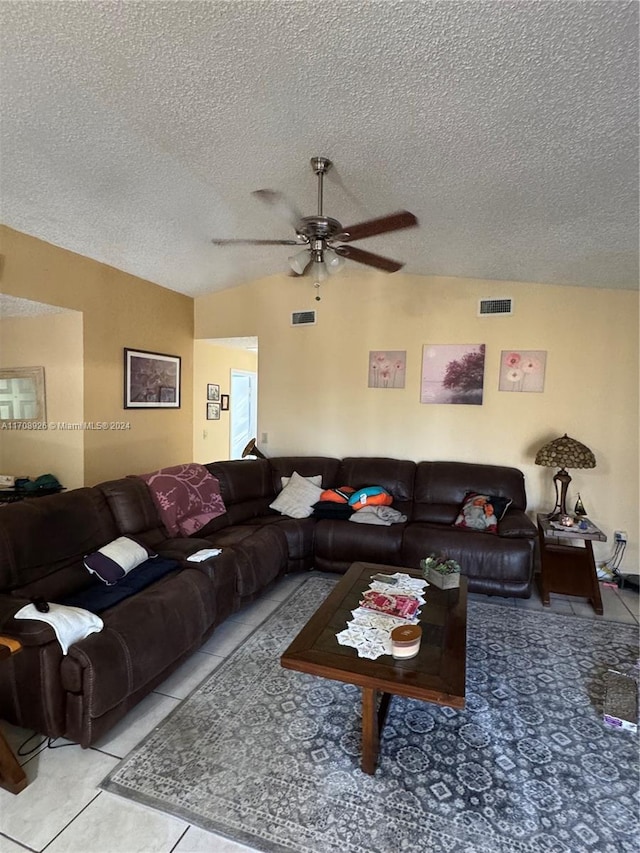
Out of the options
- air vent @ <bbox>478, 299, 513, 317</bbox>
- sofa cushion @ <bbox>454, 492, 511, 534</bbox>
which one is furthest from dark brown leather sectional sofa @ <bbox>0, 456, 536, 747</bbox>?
air vent @ <bbox>478, 299, 513, 317</bbox>

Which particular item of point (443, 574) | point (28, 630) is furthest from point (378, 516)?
point (28, 630)

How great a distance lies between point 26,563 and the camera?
7.48 ft

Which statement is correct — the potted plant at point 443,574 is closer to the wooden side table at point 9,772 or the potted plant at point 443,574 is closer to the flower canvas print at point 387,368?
the wooden side table at point 9,772

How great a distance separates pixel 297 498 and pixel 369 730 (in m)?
2.47

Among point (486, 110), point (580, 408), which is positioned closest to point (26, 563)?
point (486, 110)

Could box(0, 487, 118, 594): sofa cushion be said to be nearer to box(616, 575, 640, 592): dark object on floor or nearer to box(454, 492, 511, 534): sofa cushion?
box(454, 492, 511, 534): sofa cushion

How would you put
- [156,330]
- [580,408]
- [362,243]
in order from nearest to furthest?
1. [362,243]
2. [580,408]
3. [156,330]

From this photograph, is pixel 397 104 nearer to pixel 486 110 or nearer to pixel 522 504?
pixel 486 110

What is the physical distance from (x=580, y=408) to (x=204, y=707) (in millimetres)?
3805

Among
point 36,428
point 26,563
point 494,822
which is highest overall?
point 36,428

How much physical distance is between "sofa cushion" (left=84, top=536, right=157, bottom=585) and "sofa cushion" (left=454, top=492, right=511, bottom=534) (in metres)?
2.47

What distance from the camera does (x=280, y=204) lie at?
3043 millimetres

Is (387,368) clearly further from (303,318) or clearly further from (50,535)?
(50,535)

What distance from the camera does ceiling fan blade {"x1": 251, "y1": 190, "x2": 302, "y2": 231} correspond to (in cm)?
285
